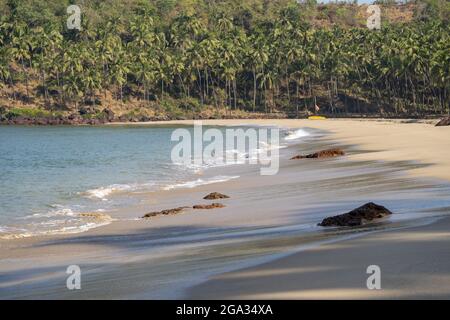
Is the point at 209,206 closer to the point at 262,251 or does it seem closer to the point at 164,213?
the point at 164,213

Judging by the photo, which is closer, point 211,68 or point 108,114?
point 108,114

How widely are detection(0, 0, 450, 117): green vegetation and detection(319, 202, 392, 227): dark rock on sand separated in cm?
9410

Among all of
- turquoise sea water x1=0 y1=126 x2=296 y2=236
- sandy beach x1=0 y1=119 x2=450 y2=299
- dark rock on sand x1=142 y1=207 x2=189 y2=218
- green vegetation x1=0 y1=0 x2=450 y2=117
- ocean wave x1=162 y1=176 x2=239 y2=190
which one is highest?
green vegetation x1=0 y1=0 x2=450 y2=117

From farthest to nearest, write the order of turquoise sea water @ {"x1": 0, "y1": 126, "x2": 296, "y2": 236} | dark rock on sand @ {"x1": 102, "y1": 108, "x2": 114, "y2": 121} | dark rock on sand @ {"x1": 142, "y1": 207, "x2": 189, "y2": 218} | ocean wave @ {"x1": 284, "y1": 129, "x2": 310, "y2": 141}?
dark rock on sand @ {"x1": 102, "y1": 108, "x2": 114, "y2": 121}, ocean wave @ {"x1": 284, "y1": 129, "x2": 310, "y2": 141}, turquoise sea water @ {"x1": 0, "y1": 126, "x2": 296, "y2": 236}, dark rock on sand @ {"x1": 142, "y1": 207, "x2": 189, "y2": 218}

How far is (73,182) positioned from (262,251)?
19109 millimetres

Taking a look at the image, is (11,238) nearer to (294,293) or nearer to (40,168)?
(294,293)

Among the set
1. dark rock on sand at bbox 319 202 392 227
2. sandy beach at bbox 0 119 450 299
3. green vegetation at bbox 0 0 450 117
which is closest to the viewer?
sandy beach at bbox 0 119 450 299

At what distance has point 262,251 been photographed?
10773 millimetres

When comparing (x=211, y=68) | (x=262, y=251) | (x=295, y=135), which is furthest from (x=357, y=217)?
(x=211, y=68)

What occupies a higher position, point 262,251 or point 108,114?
point 108,114

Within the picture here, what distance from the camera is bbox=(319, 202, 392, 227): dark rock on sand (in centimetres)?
1263

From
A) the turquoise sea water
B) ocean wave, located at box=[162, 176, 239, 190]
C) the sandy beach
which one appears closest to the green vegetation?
the turquoise sea water

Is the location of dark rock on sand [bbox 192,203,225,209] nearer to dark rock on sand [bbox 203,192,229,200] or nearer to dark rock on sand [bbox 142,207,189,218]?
dark rock on sand [bbox 142,207,189,218]

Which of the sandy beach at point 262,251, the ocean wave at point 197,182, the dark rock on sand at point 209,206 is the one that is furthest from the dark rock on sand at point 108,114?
the dark rock on sand at point 209,206
